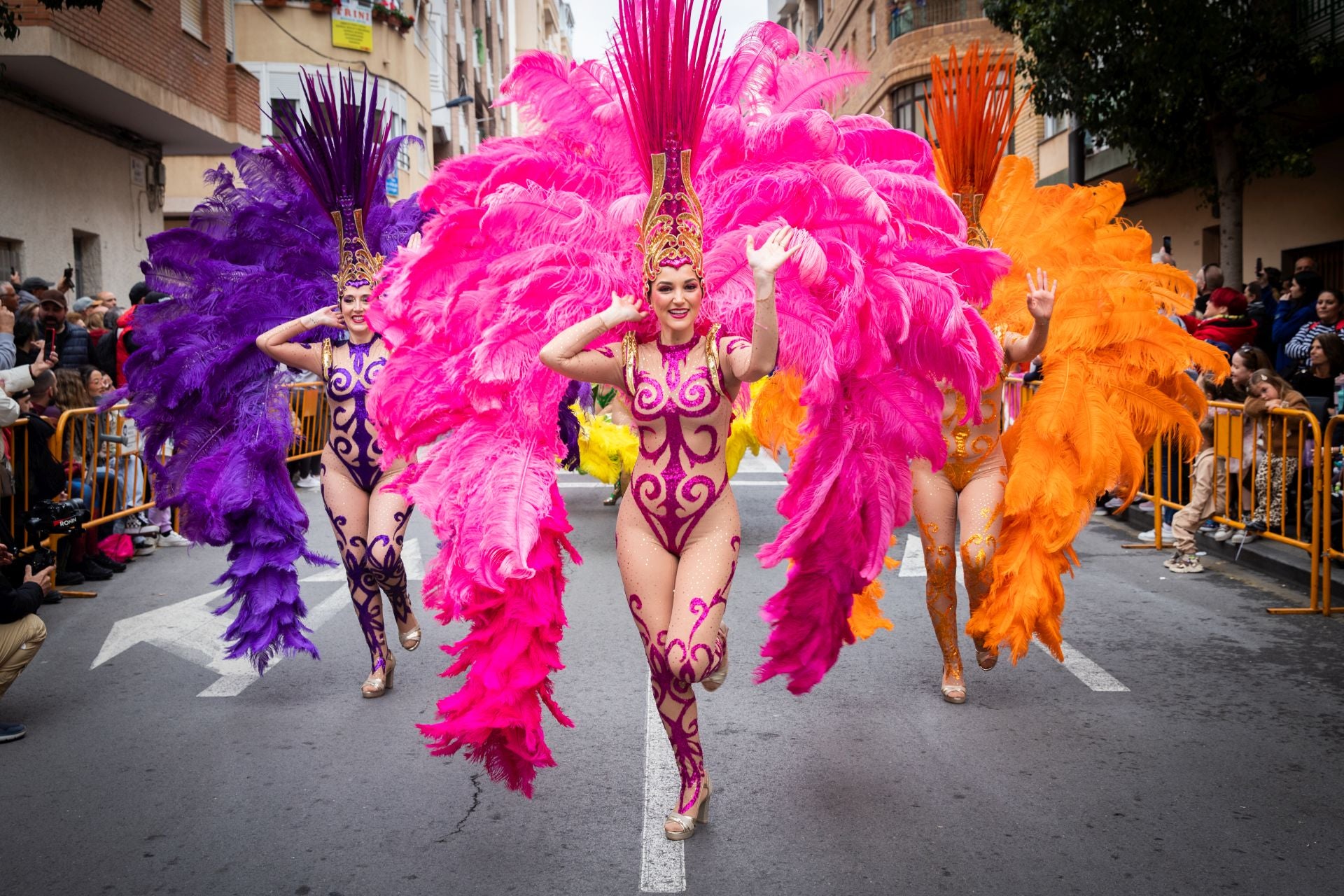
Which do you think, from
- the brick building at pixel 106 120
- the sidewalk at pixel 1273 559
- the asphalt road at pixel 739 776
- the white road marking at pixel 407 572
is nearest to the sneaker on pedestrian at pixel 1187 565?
the sidewalk at pixel 1273 559

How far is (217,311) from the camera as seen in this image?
6.09 metres

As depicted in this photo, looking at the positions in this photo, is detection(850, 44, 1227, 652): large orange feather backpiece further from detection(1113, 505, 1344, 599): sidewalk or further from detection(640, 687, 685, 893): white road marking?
detection(1113, 505, 1344, 599): sidewalk

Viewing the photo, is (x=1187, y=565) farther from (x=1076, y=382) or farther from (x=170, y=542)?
(x=170, y=542)

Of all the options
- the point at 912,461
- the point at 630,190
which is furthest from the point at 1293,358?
the point at 630,190

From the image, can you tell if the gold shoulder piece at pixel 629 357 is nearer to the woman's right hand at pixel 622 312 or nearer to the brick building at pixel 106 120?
the woman's right hand at pixel 622 312

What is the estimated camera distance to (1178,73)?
13094 mm

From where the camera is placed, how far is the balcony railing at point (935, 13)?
3086 centimetres

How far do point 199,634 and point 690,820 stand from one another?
4146 mm

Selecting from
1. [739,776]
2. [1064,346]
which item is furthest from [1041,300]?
[739,776]

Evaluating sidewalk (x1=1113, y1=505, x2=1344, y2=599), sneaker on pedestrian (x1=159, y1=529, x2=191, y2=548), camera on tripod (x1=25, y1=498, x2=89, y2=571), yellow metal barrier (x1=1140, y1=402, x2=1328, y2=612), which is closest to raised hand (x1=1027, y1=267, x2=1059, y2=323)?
yellow metal barrier (x1=1140, y1=402, x2=1328, y2=612)

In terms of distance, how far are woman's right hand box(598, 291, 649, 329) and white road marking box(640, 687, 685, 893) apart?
1.68 meters

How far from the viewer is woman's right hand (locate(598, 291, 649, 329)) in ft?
12.5

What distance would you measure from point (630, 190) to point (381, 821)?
94.0 inches

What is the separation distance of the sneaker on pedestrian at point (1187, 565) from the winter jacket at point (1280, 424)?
995mm
